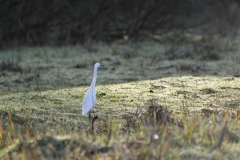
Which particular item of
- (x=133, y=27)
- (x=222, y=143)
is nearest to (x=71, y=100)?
(x=222, y=143)

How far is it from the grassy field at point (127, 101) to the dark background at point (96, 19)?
0.47 metres

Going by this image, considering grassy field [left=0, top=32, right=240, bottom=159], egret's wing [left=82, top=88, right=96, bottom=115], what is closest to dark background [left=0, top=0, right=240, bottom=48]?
grassy field [left=0, top=32, right=240, bottom=159]

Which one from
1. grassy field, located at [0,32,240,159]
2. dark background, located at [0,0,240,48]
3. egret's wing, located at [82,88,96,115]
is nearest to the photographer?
grassy field, located at [0,32,240,159]

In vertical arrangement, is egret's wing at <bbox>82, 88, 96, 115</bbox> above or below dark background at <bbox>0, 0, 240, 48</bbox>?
below

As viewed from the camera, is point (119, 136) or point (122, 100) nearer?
point (119, 136)

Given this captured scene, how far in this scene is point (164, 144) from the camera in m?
3.94

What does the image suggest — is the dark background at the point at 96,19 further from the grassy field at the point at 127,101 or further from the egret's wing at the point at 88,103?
the egret's wing at the point at 88,103

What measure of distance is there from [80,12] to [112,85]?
6.57m

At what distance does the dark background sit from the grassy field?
0.47 meters

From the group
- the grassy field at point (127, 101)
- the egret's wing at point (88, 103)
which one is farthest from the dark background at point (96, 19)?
the egret's wing at point (88, 103)

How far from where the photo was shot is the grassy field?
4086 millimetres

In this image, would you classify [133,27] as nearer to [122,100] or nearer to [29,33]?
[29,33]

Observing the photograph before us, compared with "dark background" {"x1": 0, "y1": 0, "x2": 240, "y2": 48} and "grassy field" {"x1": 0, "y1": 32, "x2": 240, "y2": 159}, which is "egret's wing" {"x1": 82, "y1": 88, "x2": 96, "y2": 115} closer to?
"grassy field" {"x1": 0, "y1": 32, "x2": 240, "y2": 159}

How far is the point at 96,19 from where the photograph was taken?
1458 centimetres
